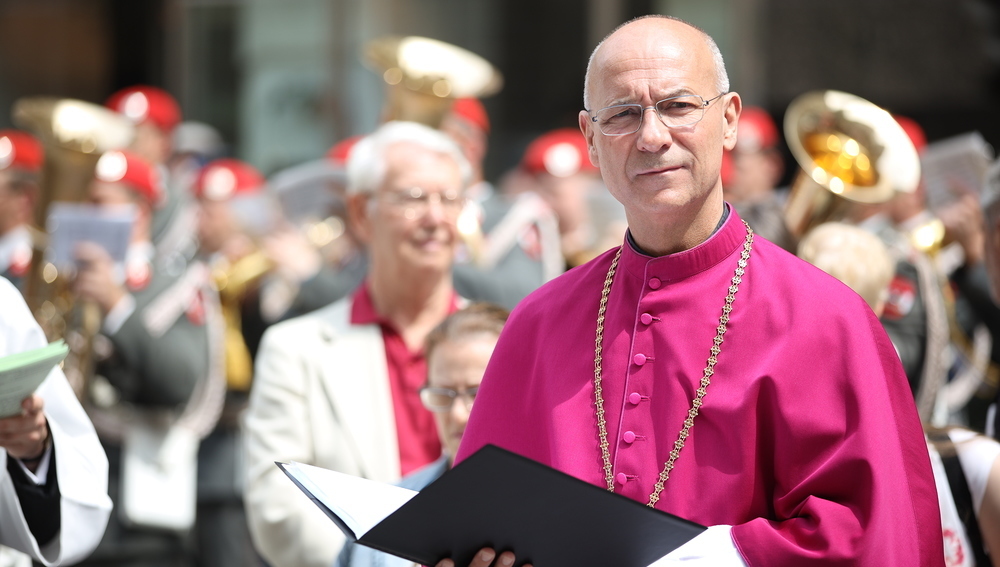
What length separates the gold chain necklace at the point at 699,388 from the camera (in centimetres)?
210

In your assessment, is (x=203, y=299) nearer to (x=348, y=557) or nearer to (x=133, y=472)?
(x=133, y=472)

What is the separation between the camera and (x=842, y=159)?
4.77 metres

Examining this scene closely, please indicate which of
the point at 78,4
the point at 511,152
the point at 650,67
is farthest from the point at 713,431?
the point at 78,4

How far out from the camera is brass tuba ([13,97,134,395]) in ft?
19.6

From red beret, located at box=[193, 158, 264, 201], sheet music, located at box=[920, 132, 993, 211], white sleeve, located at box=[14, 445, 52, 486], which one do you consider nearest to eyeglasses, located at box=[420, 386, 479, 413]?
white sleeve, located at box=[14, 445, 52, 486]

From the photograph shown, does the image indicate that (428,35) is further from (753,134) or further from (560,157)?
(753,134)

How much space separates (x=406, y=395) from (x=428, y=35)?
8599mm

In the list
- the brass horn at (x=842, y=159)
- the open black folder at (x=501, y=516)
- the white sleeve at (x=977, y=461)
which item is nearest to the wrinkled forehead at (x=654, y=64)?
the open black folder at (x=501, y=516)

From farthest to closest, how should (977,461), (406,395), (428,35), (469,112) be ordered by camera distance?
(428,35)
(469,112)
(406,395)
(977,461)

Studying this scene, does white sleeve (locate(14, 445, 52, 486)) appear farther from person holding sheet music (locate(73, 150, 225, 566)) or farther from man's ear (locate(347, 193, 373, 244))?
person holding sheet music (locate(73, 150, 225, 566))

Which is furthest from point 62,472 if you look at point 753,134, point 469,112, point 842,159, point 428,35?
point 428,35

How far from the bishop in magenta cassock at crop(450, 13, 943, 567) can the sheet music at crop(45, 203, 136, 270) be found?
3.97 meters

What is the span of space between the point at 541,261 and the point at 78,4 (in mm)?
9032

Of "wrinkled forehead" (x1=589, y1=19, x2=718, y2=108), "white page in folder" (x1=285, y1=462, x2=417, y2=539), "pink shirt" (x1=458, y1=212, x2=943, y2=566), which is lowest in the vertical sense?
"white page in folder" (x1=285, y1=462, x2=417, y2=539)
